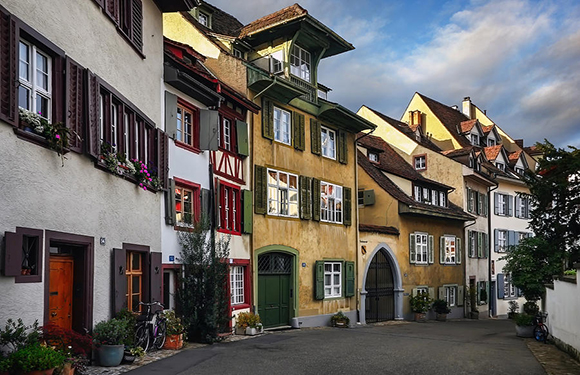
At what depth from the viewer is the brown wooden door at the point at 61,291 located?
10.7m

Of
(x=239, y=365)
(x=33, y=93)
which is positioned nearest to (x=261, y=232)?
(x=239, y=365)

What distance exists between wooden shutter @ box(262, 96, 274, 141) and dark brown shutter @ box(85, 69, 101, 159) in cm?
A: 1049

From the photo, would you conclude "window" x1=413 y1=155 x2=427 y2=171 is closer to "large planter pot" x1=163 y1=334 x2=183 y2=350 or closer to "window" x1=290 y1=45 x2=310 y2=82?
"window" x1=290 y1=45 x2=310 y2=82

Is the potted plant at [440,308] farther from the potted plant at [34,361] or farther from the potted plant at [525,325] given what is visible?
the potted plant at [34,361]

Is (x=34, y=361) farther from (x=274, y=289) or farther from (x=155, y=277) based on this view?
(x=274, y=289)

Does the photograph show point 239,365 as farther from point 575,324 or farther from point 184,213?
point 575,324

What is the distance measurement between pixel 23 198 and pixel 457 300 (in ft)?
99.4

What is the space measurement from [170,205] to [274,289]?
746cm

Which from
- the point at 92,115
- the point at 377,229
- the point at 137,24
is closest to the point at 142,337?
the point at 92,115

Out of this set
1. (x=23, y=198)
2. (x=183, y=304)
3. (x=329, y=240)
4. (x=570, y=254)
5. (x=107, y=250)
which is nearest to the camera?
(x=23, y=198)

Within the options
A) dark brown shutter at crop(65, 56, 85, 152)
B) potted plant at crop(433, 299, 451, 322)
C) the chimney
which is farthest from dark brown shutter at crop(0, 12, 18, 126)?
the chimney

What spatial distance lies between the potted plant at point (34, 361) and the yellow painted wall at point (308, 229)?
12.8 m

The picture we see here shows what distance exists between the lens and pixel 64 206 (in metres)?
10.4

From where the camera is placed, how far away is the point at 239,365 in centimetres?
1259
